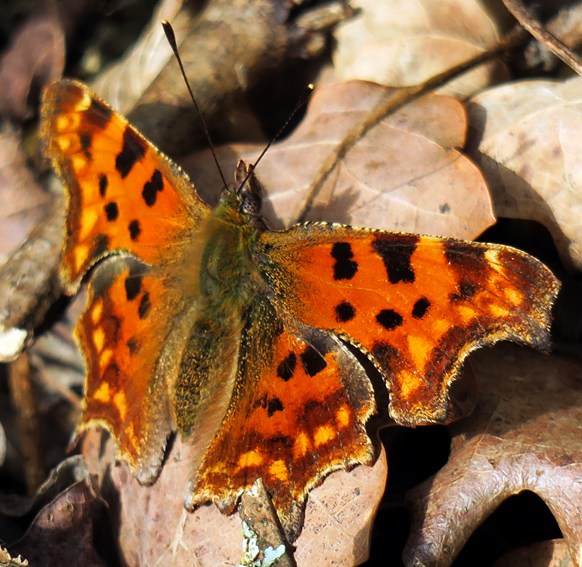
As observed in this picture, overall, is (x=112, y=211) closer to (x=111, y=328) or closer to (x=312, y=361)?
(x=111, y=328)

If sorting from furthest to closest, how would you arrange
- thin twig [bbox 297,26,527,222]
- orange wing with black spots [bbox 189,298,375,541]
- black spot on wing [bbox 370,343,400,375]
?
thin twig [bbox 297,26,527,222]
orange wing with black spots [bbox 189,298,375,541]
black spot on wing [bbox 370,343,400,375]

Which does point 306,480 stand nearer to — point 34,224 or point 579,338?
point 579,338

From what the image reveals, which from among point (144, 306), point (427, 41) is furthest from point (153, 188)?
point (427, 41)

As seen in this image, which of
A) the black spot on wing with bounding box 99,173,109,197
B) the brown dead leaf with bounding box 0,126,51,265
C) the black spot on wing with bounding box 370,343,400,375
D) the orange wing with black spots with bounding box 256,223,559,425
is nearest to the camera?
the orange wing with black spots with bounding box 256,223,559,425

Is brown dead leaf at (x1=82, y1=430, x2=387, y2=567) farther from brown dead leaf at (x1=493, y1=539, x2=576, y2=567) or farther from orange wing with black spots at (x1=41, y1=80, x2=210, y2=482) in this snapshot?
brown dead leaf at (x1=493, y1=539, x2=576, y2=567)

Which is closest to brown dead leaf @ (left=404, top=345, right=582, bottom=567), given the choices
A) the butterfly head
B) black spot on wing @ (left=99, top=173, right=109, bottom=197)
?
the butterfly head

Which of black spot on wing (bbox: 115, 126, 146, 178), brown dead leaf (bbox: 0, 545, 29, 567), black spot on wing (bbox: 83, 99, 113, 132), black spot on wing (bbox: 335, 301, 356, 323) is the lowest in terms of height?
brown dead leaf (bbox: 0, 545, 29, 567)

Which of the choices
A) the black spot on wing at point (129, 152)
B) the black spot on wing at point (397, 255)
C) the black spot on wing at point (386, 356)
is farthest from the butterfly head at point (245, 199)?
the black spot on wing at point (386, 356)

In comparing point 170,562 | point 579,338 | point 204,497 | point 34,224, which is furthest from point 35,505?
point 579,338
